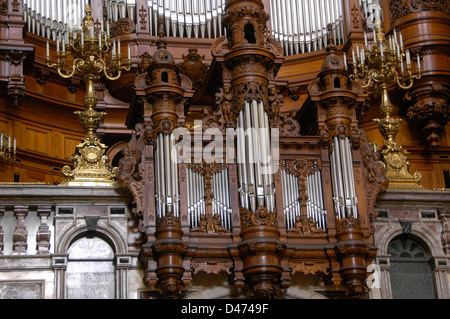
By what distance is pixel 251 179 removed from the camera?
55.6ft

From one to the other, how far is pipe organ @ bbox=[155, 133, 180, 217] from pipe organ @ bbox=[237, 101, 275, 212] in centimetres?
109

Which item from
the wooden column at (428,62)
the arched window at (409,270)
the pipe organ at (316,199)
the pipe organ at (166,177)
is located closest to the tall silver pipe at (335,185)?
the pipe organ at (316,199)

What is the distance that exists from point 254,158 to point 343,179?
5.20 feet

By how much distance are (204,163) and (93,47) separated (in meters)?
3.07

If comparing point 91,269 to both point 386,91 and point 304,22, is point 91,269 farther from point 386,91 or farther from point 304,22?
point 304,22

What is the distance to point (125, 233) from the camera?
56.1 feet

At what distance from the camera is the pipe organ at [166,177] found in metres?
16.7

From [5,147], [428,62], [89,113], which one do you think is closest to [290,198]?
[89,113]

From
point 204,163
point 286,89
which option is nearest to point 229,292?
point 204,163

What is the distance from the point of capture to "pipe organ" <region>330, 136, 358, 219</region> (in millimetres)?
17219
